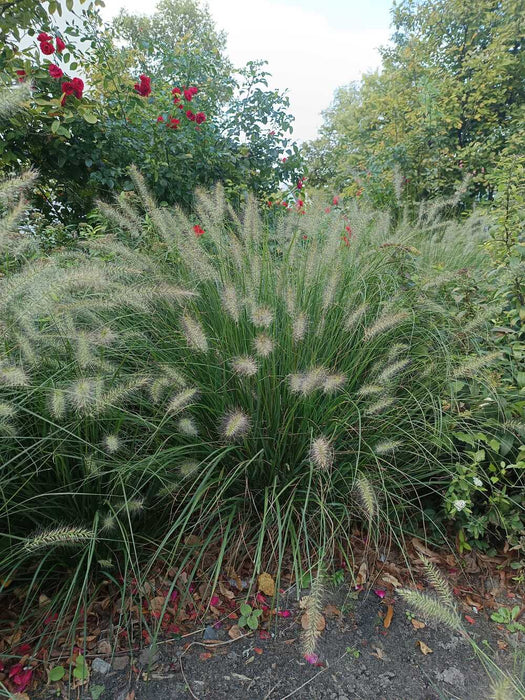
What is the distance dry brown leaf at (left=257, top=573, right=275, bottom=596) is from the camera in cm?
166

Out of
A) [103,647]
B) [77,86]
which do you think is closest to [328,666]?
[103,647]

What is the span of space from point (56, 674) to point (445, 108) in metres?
8.71

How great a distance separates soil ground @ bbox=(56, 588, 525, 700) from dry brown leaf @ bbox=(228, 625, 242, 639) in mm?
19

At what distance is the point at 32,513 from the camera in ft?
5.60

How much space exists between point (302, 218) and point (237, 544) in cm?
193

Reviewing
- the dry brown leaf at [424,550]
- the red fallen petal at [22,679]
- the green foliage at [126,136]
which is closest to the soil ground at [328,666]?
the red fallen petal at [22,679]

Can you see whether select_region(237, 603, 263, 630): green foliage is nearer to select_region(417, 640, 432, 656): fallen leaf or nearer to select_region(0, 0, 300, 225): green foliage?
select_region(417, 640, 432, 656): fallen leaf

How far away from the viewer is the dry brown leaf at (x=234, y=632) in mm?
1539

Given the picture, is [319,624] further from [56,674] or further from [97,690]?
[56,674]

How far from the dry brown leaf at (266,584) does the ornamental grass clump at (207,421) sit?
76mm

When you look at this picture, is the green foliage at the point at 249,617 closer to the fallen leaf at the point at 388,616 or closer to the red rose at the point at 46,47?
the fallen leaf at the point at 388,616

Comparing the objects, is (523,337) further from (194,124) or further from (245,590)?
(194,124)

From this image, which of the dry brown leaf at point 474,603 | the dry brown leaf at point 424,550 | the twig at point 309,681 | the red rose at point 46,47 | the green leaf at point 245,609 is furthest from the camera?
the red rose at point 46,47

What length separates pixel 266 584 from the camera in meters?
1.66
